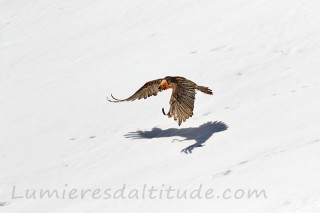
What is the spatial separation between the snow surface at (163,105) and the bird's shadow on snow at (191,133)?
3cm

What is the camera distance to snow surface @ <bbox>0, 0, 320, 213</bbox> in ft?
24.7

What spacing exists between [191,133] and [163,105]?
1.32 m

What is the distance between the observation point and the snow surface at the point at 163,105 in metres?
7.53

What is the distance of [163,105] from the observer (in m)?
10.6

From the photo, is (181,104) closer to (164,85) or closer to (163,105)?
(164,85)

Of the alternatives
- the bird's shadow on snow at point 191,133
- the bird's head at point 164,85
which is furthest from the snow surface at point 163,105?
Result: the bird's head at point 164,85

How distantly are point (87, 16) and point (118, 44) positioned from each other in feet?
8.95

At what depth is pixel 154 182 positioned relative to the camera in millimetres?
7883

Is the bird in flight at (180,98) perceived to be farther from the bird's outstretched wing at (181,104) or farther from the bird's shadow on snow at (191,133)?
the bird's shadow on snow at (191,133)

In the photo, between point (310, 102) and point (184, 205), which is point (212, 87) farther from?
point (184, 205)

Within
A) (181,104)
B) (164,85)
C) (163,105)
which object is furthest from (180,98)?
(163,105)

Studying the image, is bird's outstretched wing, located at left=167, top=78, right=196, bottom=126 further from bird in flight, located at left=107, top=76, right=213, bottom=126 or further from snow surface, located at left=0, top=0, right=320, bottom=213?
snow surface, located at left=0, top=0, right=320, bottom=213

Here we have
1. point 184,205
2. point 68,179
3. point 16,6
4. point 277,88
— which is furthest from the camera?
point 16,6

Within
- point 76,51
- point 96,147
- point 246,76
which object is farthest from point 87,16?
point 96,147
